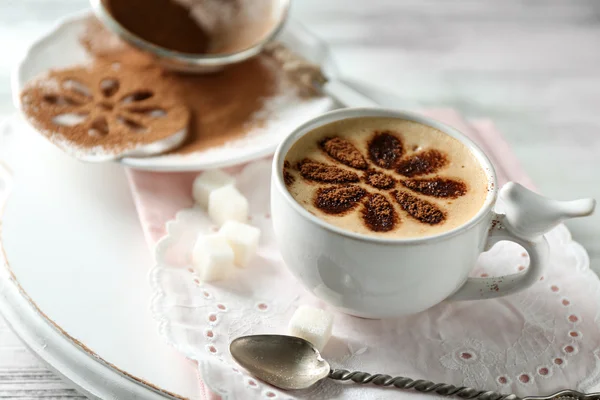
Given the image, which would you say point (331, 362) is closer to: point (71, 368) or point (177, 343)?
point (177, 343)

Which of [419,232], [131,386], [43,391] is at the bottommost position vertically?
[43,391]

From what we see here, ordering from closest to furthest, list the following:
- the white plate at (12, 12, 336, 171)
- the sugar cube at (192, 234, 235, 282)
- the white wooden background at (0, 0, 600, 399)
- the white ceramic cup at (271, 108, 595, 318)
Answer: the white ceramic cup at (271, 108, 595, 318), the sugar cube at (192, 234, 235, 282), the white plate at (12, 12, 336, 171), the white wooden background at (0, 0, 600, 399)

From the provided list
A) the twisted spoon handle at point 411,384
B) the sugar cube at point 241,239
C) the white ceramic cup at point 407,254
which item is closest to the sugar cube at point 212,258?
the sugar cube at point 241,239

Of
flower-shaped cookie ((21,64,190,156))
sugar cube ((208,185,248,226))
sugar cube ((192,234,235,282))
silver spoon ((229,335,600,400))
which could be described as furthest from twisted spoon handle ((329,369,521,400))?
flower-shaped cookie ((21,64,190,156))

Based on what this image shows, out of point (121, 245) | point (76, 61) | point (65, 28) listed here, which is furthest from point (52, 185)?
point (65, 28)

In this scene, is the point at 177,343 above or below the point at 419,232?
below

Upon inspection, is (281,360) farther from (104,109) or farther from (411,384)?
(104,109)

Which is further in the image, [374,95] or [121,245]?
[374,95]

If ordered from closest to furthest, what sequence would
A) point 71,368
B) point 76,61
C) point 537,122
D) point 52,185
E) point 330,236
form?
point 330,236, point 71,368, point 52,185, point 76,61, point 537,122

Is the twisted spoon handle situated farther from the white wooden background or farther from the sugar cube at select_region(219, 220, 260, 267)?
the white wooden background
